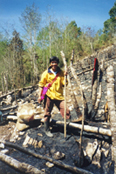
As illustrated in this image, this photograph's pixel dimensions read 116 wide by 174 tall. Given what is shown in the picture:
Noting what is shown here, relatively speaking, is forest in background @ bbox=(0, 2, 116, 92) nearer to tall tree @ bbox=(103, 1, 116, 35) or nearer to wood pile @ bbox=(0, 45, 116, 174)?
tall tree @ bbox=(103, 1, 116, 35)

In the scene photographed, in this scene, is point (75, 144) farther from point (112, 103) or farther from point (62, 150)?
point (112, 103)

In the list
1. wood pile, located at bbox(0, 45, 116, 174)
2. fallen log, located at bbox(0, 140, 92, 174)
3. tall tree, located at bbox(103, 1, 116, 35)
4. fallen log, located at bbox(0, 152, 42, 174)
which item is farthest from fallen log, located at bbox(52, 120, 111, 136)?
tall tree, located at bbox(103, 1, 116, 35)

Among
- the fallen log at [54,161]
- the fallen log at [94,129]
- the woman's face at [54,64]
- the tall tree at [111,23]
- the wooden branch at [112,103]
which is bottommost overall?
the fallen log at [54,161]

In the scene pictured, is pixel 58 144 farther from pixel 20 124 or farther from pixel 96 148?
pixel 20 124

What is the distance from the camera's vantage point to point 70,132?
3750 millimetres

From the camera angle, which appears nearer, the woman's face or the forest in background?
the woman's face

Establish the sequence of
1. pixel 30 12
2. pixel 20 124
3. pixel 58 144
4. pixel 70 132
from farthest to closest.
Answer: pixel 30 12, pixel 20 124, pixel 70 132, pixel 58 144

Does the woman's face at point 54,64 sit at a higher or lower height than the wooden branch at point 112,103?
higher

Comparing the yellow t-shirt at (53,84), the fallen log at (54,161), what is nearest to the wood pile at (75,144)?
the fallen log at (54,161)

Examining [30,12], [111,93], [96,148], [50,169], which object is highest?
[30,12]

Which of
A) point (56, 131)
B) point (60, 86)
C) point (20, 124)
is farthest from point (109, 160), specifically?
point (20, 124)

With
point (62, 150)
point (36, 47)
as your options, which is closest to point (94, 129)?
point (62, 150)

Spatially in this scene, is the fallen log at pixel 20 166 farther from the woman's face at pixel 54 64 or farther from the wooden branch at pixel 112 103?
the woman's face at pixel 54 64

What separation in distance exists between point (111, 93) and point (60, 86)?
1.45 metres
